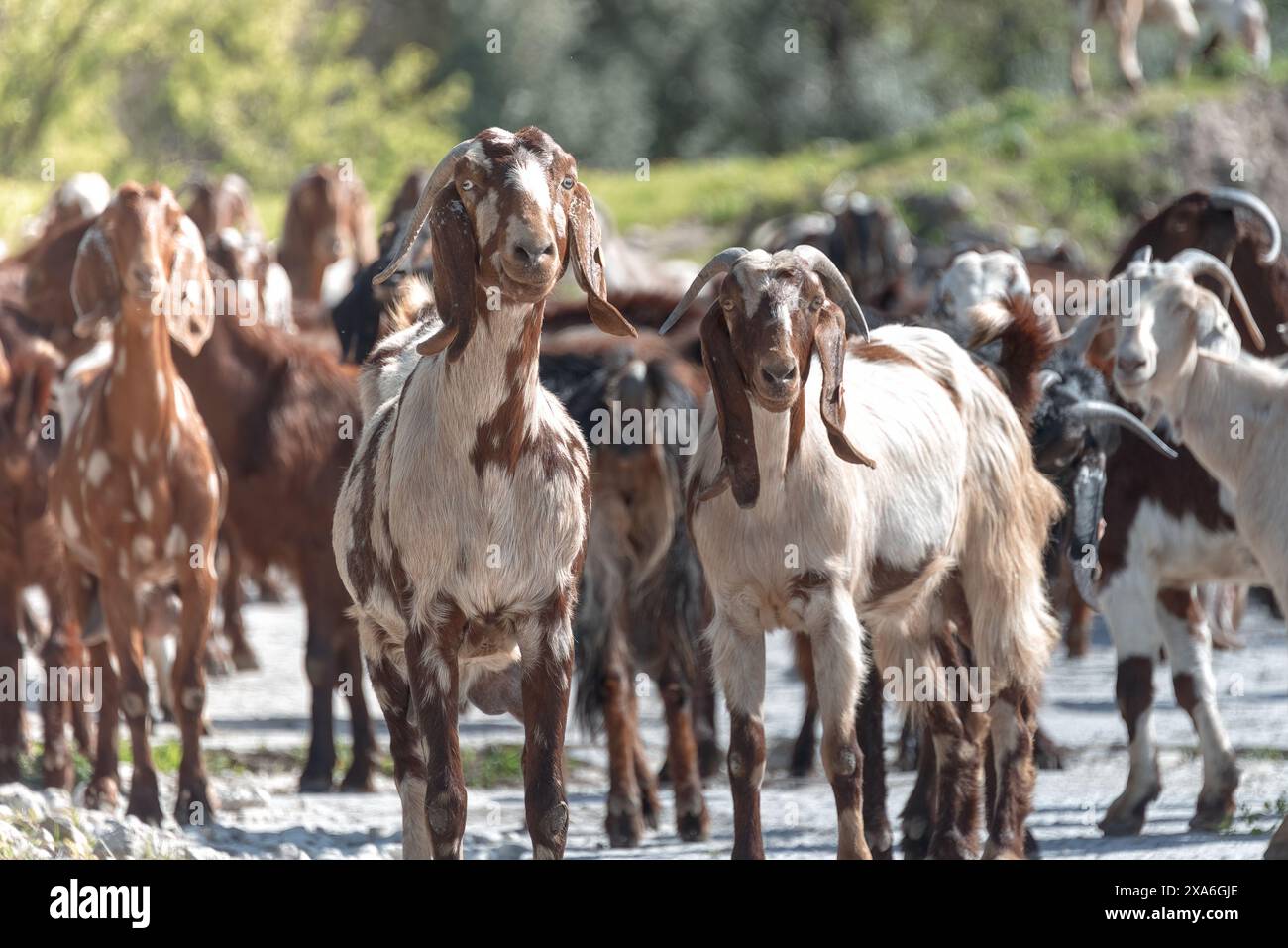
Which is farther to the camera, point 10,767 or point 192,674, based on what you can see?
point 10,767

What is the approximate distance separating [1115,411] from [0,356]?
5.23m

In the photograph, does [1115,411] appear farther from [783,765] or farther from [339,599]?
[339,599]

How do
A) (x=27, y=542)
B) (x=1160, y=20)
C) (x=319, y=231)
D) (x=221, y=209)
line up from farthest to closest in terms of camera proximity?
(x=1160, y=20) < (x=319, y=231) < (x=221, y=209) < (x=27, y=542)

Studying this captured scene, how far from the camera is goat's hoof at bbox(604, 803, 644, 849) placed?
26.7 ft

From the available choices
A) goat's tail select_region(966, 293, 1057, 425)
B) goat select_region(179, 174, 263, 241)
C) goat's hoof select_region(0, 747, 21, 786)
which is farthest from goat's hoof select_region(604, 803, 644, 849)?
goat select_region(179, 174, 263, 241)

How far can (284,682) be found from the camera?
12789 mm

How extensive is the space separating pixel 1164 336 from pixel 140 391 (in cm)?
412

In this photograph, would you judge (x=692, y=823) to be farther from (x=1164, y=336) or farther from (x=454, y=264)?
(x=454, y=264)

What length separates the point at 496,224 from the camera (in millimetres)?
5559

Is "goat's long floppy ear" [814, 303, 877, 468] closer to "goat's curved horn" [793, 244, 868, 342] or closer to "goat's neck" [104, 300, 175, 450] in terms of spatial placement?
"goat's curved horn" [793, 244, 868, 342]

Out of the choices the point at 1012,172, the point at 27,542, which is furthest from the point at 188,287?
the point at 1012,172

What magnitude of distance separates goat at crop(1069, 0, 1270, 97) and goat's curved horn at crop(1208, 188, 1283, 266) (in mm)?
17275
